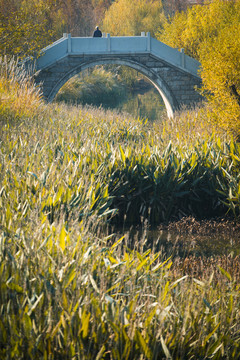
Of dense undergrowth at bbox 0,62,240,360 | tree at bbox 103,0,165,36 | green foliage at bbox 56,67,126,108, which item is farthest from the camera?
tree at bbox 103,0,165,36

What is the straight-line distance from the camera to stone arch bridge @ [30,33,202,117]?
1980cm

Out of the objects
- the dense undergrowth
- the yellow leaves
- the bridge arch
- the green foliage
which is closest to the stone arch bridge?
the bridge arch

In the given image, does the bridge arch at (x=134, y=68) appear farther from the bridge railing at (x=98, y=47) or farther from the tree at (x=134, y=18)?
the tree at (x=134, y=18)

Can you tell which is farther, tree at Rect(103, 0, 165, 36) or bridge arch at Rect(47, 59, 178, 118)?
tree at Rect(103, 0, 165, 36)

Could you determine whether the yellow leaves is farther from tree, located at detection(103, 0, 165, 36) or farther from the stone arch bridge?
tree, located at detection(103, 0, 165, 36)

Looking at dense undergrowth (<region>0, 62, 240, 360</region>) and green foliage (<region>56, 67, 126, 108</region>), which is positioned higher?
green foliage (<region>56, 67, 126, 108</region>)

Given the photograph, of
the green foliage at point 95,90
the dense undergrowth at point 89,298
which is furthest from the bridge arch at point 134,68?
the dense undergrowth at point 89,298

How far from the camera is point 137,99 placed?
97.2 feet

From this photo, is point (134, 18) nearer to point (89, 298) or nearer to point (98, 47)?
point (98, 47)

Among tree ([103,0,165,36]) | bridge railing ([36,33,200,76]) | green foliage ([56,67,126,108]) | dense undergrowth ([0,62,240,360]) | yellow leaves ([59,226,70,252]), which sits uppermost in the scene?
tree ([103,0,165,36])

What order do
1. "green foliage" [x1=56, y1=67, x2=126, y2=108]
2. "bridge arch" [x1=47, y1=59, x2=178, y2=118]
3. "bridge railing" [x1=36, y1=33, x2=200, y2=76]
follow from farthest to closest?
"green foliage" [x1=56, y1=67, x2=126, y2=108] < "bridge arch" [x1=47, y1=59, x2=178, y2=118] < "bridge railing" [x1=36, y1=33, x2=200, y2=76]

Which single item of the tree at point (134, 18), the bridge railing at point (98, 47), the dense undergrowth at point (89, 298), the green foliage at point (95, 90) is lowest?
the dense undergrowth at point (89, 298)

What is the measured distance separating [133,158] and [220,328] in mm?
3968

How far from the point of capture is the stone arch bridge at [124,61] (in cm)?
1980
